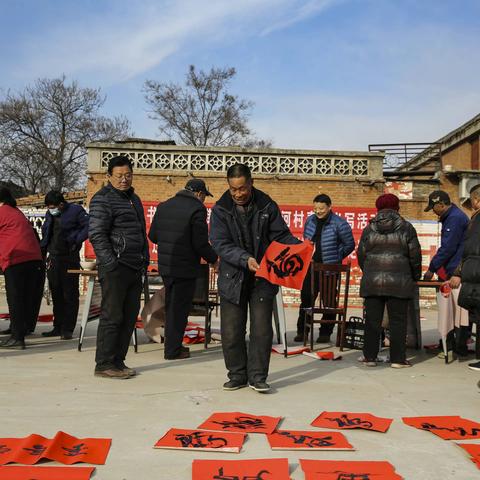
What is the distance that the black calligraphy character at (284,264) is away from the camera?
4.55m

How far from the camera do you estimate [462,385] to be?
16.9 feet

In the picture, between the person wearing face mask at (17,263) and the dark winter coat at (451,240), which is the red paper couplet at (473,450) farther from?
the person wearing face mask at (17,263)

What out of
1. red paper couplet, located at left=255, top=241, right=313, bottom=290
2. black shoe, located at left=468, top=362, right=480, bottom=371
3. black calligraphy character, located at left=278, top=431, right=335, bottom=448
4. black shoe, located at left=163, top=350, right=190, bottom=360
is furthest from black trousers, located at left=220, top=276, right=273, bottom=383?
black shoe, located at left=468, top=362, right=480, bottom=371

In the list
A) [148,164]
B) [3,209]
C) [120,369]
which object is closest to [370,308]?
[120,369]

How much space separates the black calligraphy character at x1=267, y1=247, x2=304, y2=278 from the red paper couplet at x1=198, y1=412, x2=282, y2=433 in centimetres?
115

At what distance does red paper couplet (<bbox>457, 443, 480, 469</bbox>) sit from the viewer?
313 centimetres

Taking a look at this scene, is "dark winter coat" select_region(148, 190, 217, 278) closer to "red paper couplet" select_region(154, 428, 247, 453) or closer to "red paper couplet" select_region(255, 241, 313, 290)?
"red paper couplet" select_region(255, 241, 313, 290)

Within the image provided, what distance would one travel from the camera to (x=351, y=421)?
3824mm

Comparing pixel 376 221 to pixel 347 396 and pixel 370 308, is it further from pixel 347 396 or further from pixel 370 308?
pixel 347 396

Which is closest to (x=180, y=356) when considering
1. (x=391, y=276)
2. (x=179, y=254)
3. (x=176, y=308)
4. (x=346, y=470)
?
(x=176, y=308)

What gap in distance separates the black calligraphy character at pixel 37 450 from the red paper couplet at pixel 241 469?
820 mm

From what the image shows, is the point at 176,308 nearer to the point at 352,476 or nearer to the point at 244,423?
the point at 244,423

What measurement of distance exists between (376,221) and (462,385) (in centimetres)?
176

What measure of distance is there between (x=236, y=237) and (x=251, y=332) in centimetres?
77
